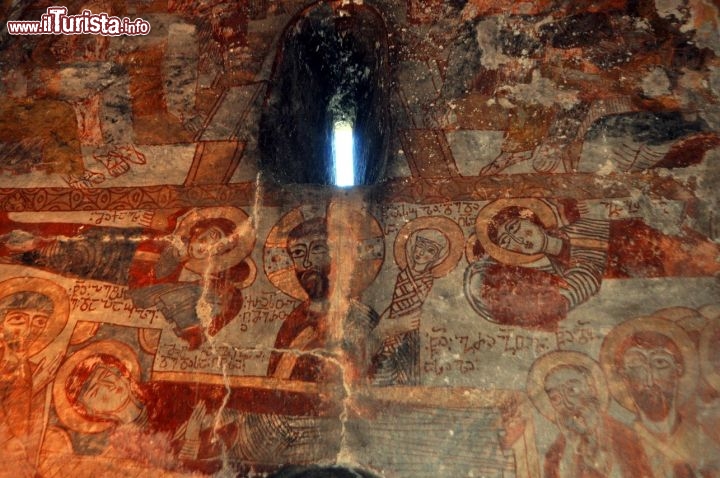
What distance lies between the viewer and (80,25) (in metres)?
4.84

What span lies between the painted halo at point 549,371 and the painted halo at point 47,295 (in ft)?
9.60

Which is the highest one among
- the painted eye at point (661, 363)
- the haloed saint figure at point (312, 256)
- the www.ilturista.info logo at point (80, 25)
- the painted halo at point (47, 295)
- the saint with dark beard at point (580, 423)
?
the www.ilturista.info logo at point (80, 25)

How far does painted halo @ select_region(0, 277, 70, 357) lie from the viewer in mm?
3727

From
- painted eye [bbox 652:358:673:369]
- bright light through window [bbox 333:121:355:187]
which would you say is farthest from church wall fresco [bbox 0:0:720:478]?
bright light through window [bbox 333:121:355:187]

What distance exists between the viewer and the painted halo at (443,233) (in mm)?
3879

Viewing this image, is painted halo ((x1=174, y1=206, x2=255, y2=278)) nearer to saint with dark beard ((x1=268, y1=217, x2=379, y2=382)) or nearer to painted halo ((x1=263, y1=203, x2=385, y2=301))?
painted halo ((x1=263, y1=203, x2=385, y2=301))

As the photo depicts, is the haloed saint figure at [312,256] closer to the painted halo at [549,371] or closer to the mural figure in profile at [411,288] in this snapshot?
the mural figure in profile at [411,288]

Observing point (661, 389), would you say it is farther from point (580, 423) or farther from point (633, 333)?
point (580, 423)

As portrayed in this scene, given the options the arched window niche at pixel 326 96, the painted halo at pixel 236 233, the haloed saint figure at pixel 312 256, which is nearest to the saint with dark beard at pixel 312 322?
the haloed saint figure at pixel 312 256

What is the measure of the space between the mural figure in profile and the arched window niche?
0.67 meters

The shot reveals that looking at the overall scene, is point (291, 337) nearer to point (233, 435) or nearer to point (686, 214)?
point (233, 435)

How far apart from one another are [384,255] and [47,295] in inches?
88.0

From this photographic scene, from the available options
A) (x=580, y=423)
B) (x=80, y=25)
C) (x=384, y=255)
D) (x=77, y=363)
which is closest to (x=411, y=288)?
(x=384, y=255)

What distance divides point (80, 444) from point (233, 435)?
863mm
